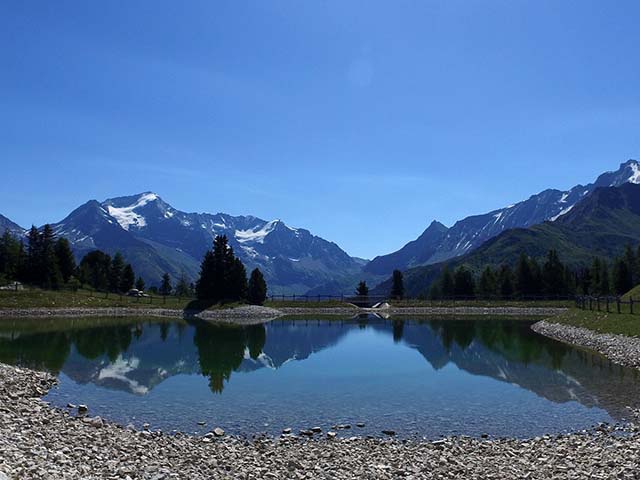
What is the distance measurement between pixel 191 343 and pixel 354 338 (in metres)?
22.8

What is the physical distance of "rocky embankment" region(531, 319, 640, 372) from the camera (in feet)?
141

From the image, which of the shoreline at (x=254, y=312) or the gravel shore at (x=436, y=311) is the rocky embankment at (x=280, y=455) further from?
the gravel shore at (x=436, y=311)

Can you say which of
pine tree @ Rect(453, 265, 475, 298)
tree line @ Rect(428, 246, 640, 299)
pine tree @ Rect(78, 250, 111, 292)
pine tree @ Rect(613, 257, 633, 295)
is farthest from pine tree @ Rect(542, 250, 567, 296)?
pine tree @ Rect(78, 250, 111, 292)

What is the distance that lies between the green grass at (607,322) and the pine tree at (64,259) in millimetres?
116289

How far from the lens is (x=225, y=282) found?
126 meters

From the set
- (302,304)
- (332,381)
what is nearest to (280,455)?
(332,381)

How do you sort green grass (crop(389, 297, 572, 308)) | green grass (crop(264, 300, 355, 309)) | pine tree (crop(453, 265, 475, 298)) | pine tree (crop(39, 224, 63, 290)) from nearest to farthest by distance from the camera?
pine tree (crop(39, 224, 63, 290))
green grass (crop(389, 297, 572, 308))
green grass (crop(264, 300, 355, 309))
pine tree (crop(453, 265, 475, 298))

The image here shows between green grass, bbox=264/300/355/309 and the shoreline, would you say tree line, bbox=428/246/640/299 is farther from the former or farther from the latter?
green grass, bbox=264/300/355/309

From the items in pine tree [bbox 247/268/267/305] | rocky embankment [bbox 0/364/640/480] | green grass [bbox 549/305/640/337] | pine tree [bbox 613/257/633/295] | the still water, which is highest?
pine tree [bbox 613/257/633/295]

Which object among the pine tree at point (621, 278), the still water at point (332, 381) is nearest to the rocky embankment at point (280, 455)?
the still water at point (332, 381)

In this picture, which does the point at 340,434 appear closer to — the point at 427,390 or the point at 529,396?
the point at 427,390

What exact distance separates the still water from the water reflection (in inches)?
5.5

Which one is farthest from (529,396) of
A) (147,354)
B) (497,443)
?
(147,354)

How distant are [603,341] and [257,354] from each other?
1356 inches
